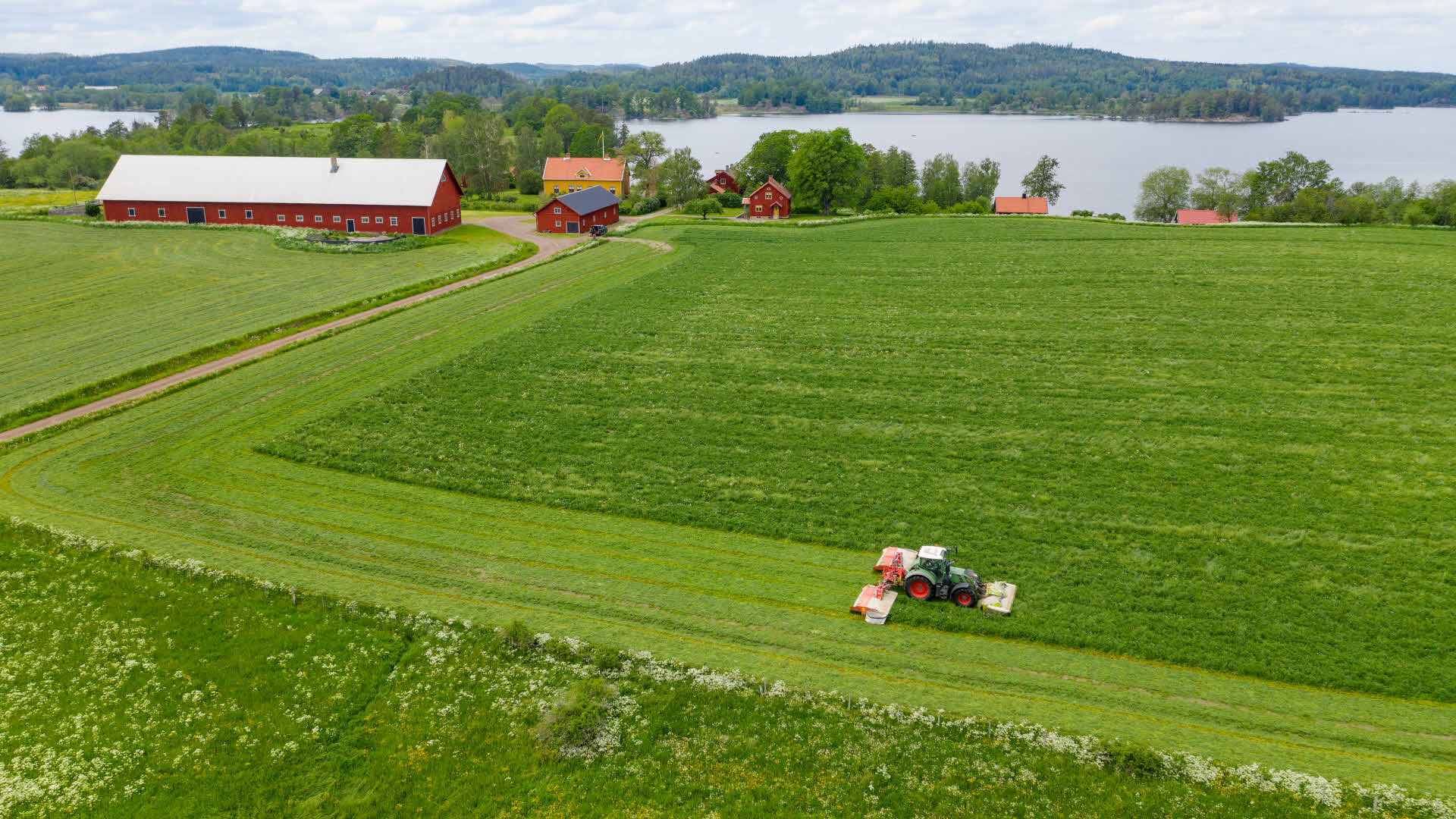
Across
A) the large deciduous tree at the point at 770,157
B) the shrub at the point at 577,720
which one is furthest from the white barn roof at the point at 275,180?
the shrub at the point at 577,720

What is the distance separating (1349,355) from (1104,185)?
337 ft

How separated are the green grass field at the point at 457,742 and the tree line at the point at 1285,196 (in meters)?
82.0

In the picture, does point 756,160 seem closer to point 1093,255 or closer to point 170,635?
point 1093,255

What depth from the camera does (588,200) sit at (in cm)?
7512

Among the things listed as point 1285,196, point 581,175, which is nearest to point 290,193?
point 581,175

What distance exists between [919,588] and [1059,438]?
10.9 metres

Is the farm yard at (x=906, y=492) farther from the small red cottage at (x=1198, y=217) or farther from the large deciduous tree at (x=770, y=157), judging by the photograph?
the large deciduous tree at (x=770, y=157)

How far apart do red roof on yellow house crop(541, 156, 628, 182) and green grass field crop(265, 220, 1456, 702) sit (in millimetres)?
56159

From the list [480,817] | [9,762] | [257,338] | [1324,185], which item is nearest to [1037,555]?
[480,817]

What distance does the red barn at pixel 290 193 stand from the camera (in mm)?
72625

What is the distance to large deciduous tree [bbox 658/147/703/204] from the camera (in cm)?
9306

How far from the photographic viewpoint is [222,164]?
79.1m

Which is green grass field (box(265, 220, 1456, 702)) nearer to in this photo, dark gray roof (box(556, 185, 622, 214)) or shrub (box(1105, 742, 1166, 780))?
shrub (box(1105, 742, 1166, 780))

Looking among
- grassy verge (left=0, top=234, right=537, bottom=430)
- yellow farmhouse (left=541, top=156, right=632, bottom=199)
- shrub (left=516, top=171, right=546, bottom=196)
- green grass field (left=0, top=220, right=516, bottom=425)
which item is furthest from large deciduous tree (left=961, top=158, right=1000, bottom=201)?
grassy verge (left=0, top=234, right=537, bottom=430)
